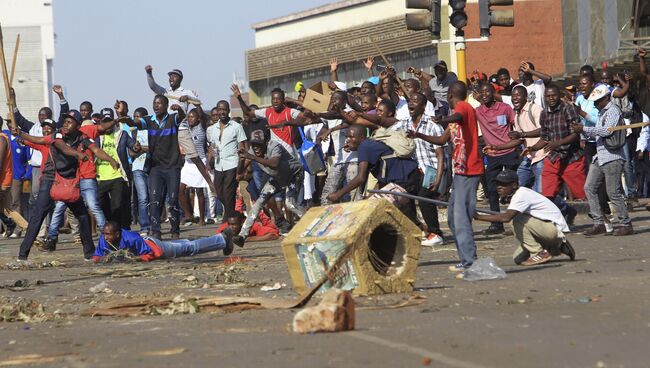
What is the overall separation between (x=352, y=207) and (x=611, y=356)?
416 centimetres

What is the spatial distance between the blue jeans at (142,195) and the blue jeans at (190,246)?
4733 millimetres

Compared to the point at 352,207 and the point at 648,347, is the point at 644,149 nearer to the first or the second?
the point at 352,207

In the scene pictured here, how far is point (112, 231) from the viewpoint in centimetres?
1592

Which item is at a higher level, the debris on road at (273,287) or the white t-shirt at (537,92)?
the white t-shirt at (537,92)

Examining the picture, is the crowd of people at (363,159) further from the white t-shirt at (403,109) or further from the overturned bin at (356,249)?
the overturned bin at (356,249)

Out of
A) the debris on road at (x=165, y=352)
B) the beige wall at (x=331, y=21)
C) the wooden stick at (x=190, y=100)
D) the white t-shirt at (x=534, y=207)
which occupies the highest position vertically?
the beige wall at (x=331, y=21)

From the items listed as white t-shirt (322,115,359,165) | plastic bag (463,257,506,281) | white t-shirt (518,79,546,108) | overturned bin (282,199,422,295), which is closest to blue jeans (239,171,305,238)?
white t-shirt (322,115,359,165)

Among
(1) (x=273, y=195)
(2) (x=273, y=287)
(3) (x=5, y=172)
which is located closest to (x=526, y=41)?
(3) (x=5, y=172)

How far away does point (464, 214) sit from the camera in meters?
12.4

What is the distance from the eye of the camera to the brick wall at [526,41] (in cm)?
5550

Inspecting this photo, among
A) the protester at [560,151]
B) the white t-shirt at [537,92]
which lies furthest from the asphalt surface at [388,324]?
the white t-shirt at [537,92]

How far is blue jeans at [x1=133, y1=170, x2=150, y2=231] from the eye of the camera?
21.1 m

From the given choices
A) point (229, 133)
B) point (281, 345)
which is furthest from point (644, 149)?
point (281, 345)

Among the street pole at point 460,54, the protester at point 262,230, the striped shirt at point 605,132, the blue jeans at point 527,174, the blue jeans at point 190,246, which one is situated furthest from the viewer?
the street pole at point 460,54
